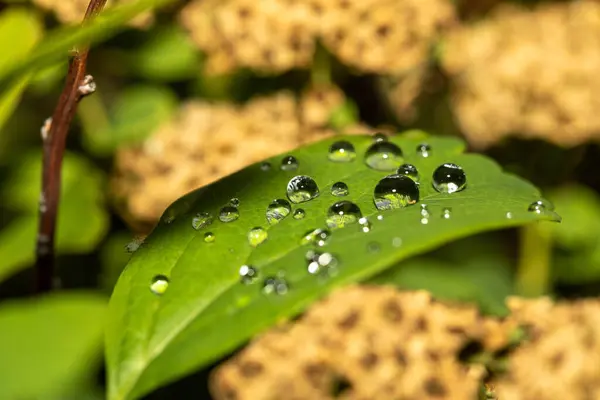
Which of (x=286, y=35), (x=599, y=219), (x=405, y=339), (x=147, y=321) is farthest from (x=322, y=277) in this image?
(x=599, y=219)

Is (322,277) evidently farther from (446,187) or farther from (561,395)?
(561,395)

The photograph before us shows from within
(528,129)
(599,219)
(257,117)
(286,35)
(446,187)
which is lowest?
(599,219)

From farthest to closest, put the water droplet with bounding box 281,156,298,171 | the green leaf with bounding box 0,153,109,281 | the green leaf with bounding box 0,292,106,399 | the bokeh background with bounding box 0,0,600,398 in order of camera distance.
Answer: the bokeh background with bounding box 0,0,600,398, the green leaf with bounding box 0,153,109,281, the water droplet with bounding box 281,156,298,171, the green leaf with bounding box 0,292,106,399

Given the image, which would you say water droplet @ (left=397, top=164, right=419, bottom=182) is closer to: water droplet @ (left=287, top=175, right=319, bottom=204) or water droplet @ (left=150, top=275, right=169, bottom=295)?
water droplet @ (left=287, top=175, right=319, bottom=204)

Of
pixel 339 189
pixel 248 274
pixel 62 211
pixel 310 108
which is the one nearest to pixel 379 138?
pixel 339 189

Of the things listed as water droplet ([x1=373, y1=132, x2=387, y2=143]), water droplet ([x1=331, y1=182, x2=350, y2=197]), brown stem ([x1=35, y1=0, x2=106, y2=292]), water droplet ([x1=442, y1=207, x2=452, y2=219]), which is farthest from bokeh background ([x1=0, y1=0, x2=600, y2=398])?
water droplet ([x1=442, y1=207, x2=452, y2=219])
